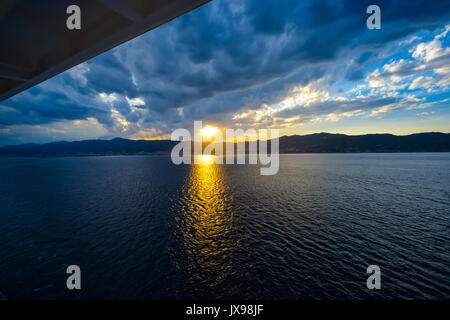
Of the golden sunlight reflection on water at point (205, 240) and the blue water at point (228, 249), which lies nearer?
the blue water at point (228, 249)

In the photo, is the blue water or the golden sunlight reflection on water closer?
the blue water

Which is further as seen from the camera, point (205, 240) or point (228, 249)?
point (205, 240)

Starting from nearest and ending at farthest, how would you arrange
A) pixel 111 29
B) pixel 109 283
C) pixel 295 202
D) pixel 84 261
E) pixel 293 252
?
1. pixel 111 29
2. pixel 109 283
3. pixel 84 261
4. pixel 293 252
5. pixel 295 202

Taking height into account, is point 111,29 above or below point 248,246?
above
